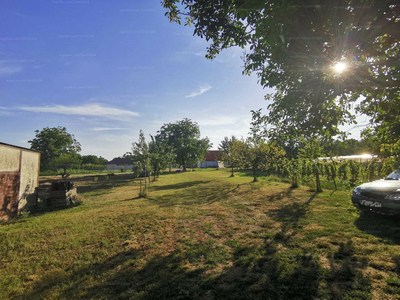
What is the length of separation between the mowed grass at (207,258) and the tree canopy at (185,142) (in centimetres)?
3472

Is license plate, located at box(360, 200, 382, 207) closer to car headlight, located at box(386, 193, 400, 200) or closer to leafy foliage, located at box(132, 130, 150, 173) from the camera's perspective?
car headlight, located at box(386, 193, 400, 200)

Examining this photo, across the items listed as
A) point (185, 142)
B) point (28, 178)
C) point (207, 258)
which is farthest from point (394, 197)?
point (185, 142)

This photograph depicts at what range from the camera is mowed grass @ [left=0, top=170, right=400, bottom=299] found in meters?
2.77

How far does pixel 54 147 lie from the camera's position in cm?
3856

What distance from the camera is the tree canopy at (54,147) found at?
34.8m

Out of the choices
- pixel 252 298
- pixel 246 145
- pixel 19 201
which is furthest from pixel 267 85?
pixel 246 145

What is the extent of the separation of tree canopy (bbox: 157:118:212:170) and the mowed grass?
34.7 m

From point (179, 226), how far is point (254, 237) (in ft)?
7.73

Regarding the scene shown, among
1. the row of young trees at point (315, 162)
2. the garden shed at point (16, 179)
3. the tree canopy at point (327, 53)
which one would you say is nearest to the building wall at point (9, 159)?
the garden shed at point (16, 179)

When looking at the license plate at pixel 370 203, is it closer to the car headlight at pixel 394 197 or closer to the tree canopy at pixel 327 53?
the car headlight at pixel 394 197

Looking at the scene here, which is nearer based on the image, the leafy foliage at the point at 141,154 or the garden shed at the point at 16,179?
the garden shed at the point at 16,179

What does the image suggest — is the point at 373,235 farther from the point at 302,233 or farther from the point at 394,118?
Answer: the point at 394,118

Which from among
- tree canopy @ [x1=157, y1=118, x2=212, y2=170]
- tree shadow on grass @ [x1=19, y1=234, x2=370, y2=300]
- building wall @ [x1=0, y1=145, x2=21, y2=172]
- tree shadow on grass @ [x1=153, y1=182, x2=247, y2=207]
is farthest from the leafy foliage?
tree canopy @ [x1=157, y1=118, x2=212, y2=170]

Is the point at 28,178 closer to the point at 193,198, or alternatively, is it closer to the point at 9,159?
the point at 9,159
